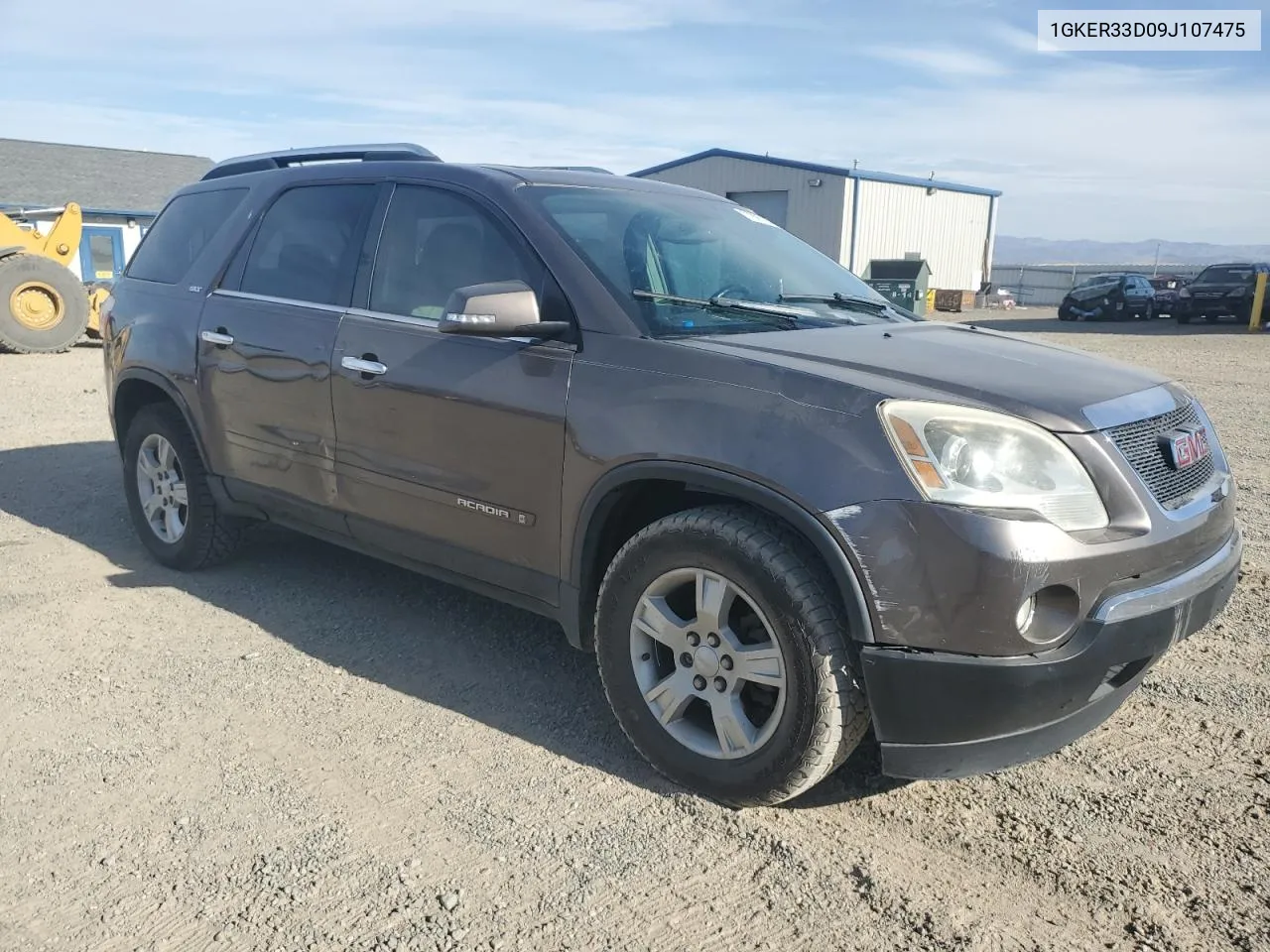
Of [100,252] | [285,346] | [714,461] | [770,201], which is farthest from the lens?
[770,201]

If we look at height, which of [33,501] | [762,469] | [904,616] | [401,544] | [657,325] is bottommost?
[33,501]

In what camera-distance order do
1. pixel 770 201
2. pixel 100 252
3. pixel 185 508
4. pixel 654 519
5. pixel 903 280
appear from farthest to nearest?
pixel 770 201
pixel 100 252
pixel 903 280
pixel 185 508
pixel 654 519

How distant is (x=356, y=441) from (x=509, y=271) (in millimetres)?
934

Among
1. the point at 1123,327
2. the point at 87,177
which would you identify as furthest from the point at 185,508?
the point at 87,177

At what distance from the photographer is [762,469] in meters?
2.76

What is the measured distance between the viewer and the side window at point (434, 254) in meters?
3.64

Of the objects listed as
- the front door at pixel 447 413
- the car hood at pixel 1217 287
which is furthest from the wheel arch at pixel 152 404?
the car hood at pixel 1217 287

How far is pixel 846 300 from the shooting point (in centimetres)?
396

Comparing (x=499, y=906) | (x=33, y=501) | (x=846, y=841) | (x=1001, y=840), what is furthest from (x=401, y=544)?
(x=33, y=501)

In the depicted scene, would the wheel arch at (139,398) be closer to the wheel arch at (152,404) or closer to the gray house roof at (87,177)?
the wheel arch at (152,404)

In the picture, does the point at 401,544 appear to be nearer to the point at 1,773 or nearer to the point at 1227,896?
the point at 1,773

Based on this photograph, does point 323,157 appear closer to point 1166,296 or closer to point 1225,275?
point 1225,275

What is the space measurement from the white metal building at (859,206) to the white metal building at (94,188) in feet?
52.8

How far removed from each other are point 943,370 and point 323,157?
319 centimetres
